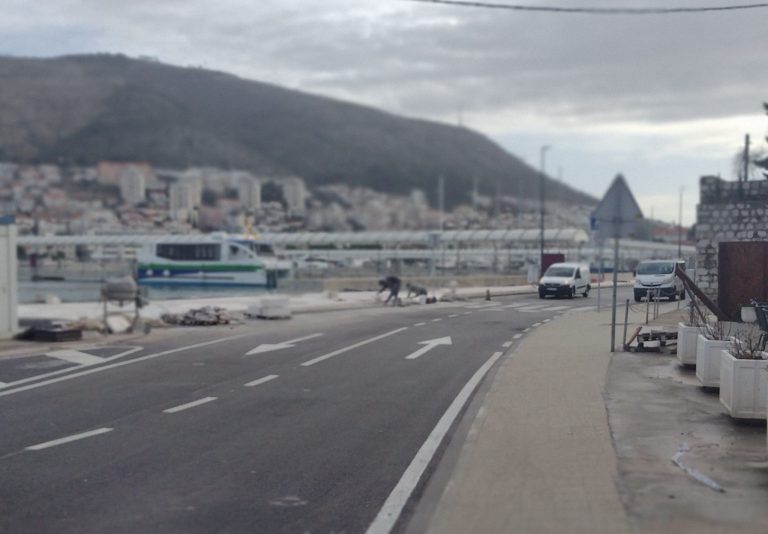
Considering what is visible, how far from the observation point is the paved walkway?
6.14 m

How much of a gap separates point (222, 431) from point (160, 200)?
69.0 m

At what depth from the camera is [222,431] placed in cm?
959

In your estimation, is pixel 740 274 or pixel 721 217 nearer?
pixel 740 274

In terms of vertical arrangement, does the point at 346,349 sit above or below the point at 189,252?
below

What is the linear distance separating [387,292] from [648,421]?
28889 millimetres

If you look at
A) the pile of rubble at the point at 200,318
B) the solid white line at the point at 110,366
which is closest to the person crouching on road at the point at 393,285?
the pile of rubble at the point at 200,318

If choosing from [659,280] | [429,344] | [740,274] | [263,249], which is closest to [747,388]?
[740,274]

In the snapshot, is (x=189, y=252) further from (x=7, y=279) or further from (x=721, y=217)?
(x=721, y=217)

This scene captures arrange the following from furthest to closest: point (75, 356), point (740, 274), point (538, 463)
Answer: point (740, 274) < point (75, 356) < point (538, 463)

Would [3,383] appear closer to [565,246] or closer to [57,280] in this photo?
[565,246]

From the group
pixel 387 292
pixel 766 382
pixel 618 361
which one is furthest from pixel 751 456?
pixel 387 292

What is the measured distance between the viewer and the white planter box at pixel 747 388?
9469 millimetres

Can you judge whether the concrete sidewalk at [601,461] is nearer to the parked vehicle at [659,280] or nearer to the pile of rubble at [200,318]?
the parked vehicle at [659,280]

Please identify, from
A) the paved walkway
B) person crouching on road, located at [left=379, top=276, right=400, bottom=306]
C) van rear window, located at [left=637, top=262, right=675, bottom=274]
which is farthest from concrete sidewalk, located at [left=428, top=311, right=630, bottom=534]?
person crouching on road, located at [left=379, top=276, right=400, bottom=306]
